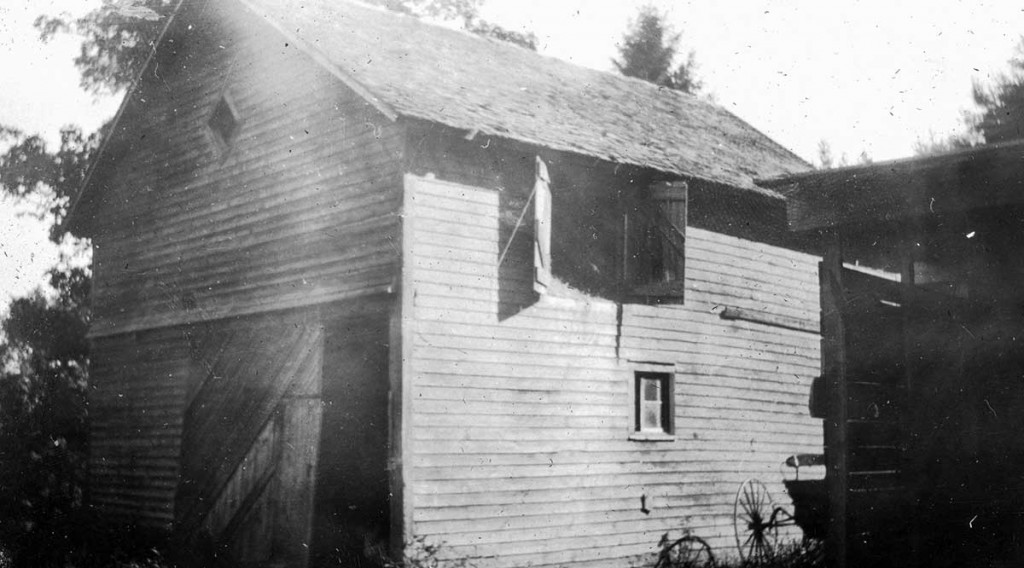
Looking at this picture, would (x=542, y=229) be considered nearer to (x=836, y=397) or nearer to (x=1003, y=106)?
(x=836, y=397)

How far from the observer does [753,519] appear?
15500mm

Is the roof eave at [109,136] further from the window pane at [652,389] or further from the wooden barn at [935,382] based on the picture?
the wooden barn at [935,382]

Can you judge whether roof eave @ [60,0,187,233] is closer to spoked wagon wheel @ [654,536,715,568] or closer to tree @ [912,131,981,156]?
spoked wagon wheel @ [654,536,715,568]

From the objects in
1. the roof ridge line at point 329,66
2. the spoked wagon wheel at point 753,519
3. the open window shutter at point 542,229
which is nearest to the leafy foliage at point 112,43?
the roof ridge line at point 329,66

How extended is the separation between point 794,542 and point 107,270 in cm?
1201

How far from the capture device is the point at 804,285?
17.3m

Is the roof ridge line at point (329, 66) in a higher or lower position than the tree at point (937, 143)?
lower

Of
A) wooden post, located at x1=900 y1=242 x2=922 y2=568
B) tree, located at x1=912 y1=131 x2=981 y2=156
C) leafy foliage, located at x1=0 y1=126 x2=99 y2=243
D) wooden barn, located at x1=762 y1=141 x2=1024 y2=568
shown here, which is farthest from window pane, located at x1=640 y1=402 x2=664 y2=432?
tree, located at x1=912 y1=131 x2=981 y2=156

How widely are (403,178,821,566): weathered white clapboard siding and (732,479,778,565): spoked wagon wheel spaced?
21 centimetres

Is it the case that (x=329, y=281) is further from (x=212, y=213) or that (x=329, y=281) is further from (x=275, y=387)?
(x=212, y=213)

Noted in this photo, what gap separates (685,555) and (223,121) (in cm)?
955

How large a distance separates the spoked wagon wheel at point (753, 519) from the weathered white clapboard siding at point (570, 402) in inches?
8.4

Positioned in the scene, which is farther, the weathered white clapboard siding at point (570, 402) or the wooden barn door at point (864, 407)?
the weathered white clapboard siding at point (570, 402)

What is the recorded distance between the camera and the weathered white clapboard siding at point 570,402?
1211 cm
